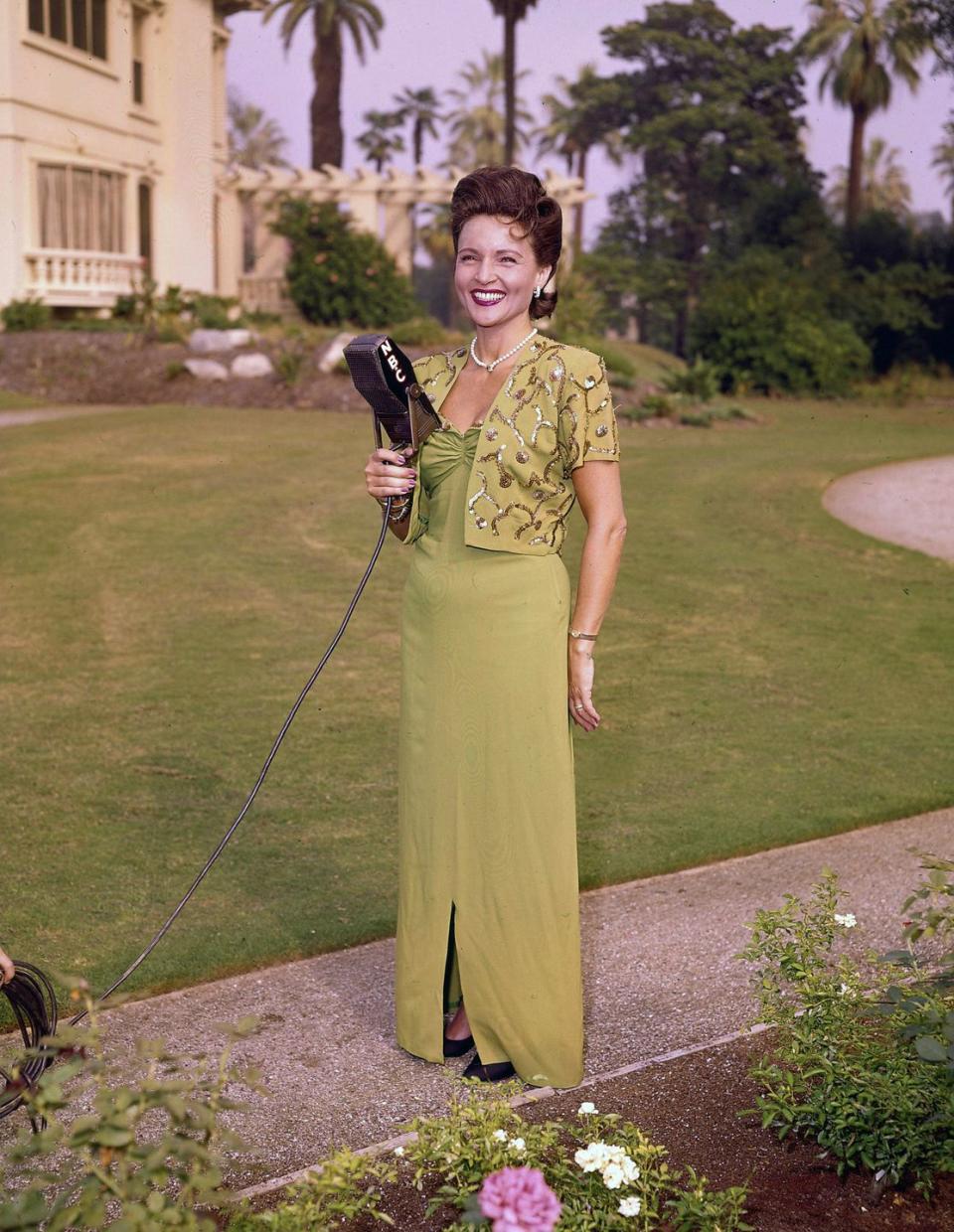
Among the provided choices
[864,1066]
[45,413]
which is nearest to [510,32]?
[45,413]

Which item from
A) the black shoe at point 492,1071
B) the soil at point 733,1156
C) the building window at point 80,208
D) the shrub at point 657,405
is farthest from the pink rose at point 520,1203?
the building window at point 80,208

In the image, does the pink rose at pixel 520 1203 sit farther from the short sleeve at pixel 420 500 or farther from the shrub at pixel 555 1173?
the short sleeve at pixel 420 500

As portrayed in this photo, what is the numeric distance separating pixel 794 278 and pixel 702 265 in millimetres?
21888

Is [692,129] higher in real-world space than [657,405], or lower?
higher

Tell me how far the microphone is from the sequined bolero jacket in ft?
0.55

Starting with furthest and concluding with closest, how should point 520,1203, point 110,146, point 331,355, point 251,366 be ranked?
point 110,146 → point 331,355 → point 251,366 → point 520,1203

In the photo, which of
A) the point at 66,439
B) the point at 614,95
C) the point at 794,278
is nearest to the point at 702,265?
the point at 614,95

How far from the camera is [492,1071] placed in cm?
370

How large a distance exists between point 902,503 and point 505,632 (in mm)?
10924

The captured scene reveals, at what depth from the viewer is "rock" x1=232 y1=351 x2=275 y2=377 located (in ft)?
64.6

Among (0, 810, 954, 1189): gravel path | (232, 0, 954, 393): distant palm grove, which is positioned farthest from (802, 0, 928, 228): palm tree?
(0, 810, 954, 1189): gravel path

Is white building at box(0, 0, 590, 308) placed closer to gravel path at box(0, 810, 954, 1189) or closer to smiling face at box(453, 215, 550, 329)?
gravel path at box(0, 810, 954, 1189)

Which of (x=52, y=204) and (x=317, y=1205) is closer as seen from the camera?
(x=317, y=1205)

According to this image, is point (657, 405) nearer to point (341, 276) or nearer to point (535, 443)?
point (341, 276)
